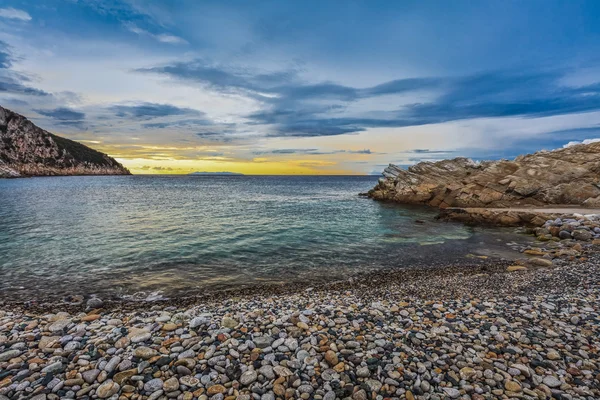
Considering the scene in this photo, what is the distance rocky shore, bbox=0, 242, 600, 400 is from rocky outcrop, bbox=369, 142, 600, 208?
121 ft

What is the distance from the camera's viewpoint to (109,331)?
8062mm

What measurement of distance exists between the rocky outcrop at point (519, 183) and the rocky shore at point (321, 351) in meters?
36.9

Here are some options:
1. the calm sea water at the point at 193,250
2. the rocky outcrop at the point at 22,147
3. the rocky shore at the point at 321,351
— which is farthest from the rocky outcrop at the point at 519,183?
the rocky outcrop at the point at 22,147

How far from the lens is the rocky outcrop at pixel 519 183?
3934cm

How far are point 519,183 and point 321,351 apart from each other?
153ft

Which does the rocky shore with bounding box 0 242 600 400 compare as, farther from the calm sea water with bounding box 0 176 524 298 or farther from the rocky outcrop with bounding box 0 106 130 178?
the rocky outcrop with bounding box 0 106 130 178

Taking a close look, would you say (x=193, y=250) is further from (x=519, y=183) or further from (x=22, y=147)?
(x=22, y=147)

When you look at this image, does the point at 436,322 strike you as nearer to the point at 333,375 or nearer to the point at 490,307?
the point at 490,307

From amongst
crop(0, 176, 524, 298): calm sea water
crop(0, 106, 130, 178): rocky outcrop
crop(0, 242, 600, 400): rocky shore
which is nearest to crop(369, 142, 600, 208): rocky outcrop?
crop(0, 176, 524, 298): calm sea water

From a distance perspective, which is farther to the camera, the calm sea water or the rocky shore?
the calm sea water

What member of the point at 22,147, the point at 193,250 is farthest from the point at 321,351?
the point at 22,147

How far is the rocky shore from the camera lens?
224 inches

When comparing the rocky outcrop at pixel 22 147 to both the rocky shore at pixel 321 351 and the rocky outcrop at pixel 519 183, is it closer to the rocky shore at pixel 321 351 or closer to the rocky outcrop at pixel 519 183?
the rocky outcrop at pixel 519 183

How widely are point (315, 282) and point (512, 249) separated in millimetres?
15645
